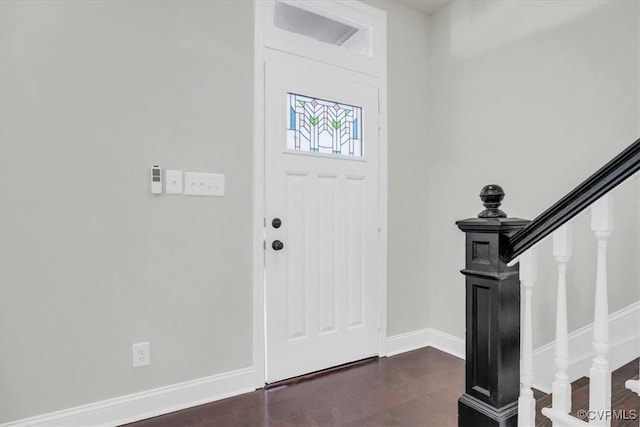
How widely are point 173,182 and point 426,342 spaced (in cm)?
230

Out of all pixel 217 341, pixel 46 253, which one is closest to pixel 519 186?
pixel 217 341

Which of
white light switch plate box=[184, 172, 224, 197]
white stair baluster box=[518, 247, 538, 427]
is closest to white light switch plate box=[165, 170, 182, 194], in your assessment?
white light switch plate box=[184, 172, 224, 197]

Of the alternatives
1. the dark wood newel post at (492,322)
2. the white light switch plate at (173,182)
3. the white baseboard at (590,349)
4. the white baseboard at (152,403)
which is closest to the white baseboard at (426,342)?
the white baseboard at (590,349)

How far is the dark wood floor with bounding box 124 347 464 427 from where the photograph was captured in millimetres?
1921

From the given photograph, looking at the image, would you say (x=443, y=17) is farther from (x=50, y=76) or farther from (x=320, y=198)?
(x=50, y=76)

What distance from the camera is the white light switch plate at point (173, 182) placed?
202cm

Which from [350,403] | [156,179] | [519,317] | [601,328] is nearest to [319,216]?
[156,179]

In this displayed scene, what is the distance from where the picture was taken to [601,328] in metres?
1.08

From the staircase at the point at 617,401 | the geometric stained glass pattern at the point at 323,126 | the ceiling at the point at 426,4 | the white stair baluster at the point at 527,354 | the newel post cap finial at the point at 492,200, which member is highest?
the ceiling at the point at 426,4

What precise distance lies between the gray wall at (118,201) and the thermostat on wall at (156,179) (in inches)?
1.7

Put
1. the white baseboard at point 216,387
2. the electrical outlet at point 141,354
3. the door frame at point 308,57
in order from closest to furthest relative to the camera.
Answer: the white baseboard at point 216,387 < the electrical outlet at point 141,354 < the door frame at point 308,57

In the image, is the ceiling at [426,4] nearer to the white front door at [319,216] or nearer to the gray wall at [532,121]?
the gray wall at [532,121]

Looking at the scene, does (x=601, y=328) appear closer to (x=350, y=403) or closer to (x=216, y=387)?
(x=350, y=403)

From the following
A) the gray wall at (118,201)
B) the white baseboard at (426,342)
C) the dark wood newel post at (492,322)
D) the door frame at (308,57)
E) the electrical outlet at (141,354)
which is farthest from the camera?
the white baseboard at (426,342)
